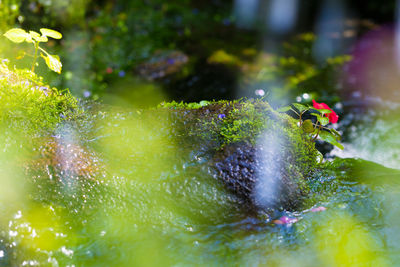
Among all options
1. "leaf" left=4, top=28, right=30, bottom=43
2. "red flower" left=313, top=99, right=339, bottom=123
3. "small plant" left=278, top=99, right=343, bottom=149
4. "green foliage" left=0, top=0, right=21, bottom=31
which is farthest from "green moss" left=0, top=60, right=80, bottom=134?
"green foliage" left=0, top=0, right=21, bottom=31

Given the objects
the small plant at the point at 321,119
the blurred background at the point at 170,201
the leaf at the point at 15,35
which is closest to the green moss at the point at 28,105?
the blurred background at the point at 170,201

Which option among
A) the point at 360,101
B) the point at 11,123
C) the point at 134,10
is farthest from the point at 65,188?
the point at 134,10

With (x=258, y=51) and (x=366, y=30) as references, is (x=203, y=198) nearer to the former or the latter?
(x=258, y=51)

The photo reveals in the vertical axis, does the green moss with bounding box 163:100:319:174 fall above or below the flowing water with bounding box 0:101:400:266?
above

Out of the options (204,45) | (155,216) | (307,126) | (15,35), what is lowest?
(155,216)

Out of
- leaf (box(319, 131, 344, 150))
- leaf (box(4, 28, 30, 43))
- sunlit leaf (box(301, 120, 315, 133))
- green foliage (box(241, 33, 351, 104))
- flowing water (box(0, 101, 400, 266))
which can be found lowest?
flowing water (box(0, 101, 400, 266))

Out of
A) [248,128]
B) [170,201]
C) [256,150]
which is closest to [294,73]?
[248,128]

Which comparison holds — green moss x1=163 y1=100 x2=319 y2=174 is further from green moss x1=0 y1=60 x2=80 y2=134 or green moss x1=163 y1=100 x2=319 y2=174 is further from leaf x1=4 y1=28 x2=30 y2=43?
leaf x1=4 y1=28 x2=30 y2=43

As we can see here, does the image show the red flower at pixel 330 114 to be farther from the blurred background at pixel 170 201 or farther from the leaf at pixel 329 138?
the blurred background at pixel 170 201

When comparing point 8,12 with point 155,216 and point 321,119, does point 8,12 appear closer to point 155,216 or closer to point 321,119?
point 155,216
